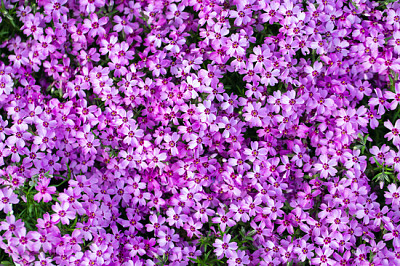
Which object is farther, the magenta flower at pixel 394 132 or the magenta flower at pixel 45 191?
the magenta flower at pixel 394 132

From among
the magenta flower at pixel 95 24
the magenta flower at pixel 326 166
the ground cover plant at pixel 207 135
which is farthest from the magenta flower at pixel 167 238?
the magenta flower at pixel 95 24

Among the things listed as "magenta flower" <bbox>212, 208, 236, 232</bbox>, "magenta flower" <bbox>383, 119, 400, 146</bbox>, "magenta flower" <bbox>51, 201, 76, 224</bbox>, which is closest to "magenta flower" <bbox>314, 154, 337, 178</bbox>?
"magenta flower" <bbox>383, 119, 400, 146</bbox>

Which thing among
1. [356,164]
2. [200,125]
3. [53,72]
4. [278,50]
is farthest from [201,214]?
[53,72]

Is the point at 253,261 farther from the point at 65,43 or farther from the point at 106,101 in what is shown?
the point at 65,43

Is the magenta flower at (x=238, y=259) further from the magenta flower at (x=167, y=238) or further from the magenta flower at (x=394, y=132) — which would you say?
the magenta flower at (x=394, y=132)

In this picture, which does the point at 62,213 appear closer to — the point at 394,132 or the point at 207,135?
the point at 207,135

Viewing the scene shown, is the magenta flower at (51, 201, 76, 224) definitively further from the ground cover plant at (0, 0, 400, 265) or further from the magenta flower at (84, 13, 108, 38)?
the magenta flower at (84, 13, 108, 38)

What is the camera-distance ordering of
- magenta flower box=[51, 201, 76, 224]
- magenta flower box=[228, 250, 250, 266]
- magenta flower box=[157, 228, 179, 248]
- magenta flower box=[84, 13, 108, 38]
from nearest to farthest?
magenta flower box=[51, 201, 76, 224] → magenta flower box=[228, 250, 250, 266] → magenta flower box=[157, 228, 179, 248] → magenta flower box=[84, 13, 108, 38]

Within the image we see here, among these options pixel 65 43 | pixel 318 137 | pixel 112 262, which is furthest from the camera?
pixel 65 43
